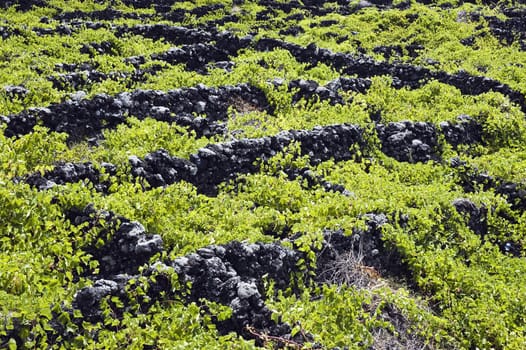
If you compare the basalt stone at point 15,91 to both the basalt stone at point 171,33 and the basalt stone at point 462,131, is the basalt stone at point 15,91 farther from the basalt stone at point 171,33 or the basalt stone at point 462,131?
the basalt stone at point 462,131

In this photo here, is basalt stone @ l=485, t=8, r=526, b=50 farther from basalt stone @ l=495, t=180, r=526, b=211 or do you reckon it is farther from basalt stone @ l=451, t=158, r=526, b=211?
basalt stone @ l=495, t=180, r=526, b=211

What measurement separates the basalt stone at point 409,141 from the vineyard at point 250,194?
6cm

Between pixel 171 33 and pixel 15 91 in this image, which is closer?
pixel 15 91

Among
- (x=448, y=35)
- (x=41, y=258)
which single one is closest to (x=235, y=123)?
(x=41, y=258)

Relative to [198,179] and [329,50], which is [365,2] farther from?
[198,179]

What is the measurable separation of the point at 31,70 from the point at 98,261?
315 inches

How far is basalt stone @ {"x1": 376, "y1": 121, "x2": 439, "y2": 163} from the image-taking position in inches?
441

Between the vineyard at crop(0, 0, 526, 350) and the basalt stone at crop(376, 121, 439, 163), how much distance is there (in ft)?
0.19

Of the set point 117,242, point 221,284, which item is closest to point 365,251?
point 221,284

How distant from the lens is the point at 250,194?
28.9 ft

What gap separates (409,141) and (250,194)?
198 inches

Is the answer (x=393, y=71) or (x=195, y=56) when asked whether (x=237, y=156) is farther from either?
(x=393, y=71)

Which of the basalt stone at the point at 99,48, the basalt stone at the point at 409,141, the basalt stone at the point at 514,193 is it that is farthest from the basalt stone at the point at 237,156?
the basalt stone at the point at 99,48

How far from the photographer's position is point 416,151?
1137 centimetres
